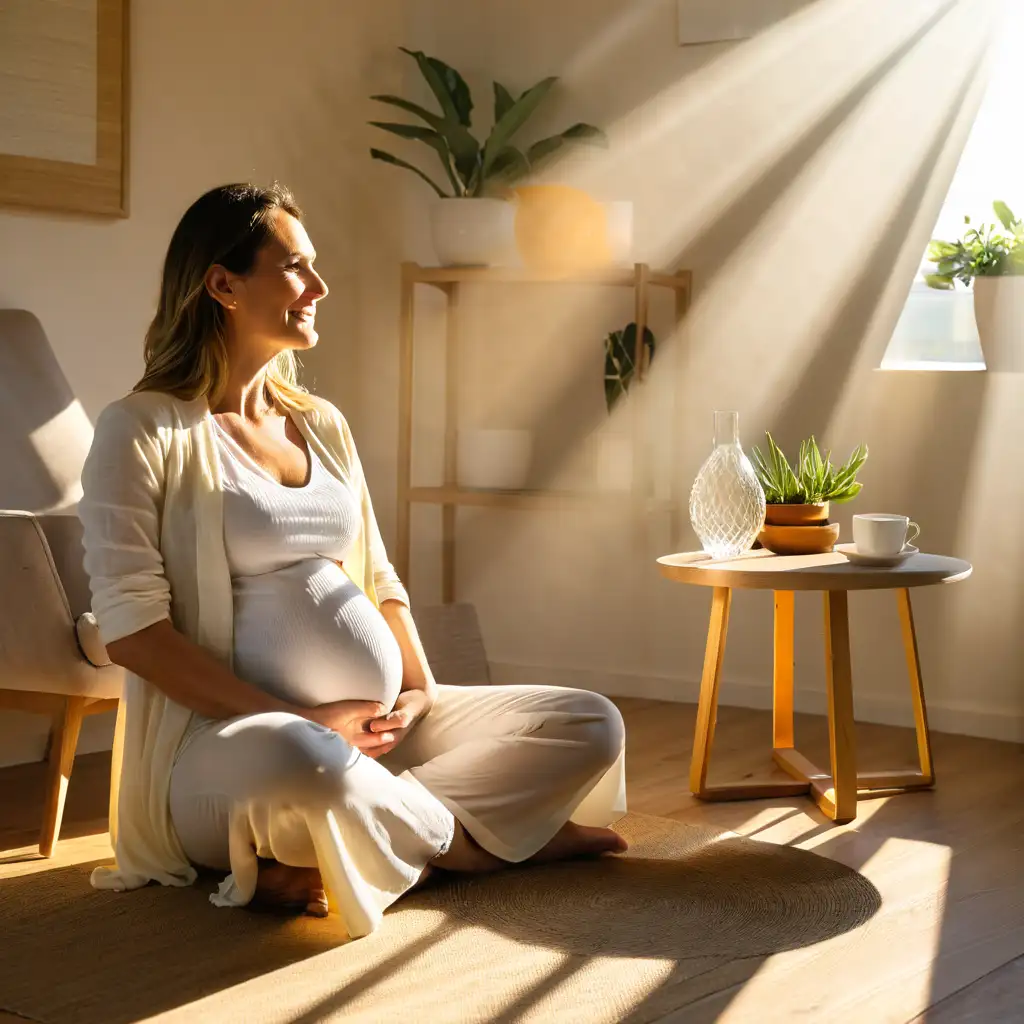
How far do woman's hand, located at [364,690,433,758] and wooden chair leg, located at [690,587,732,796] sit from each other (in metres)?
0.62

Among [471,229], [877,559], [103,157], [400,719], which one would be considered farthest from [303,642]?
[471,229]

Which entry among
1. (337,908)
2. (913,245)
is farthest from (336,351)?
(337,908)

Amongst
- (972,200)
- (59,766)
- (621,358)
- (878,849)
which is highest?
(972,200)

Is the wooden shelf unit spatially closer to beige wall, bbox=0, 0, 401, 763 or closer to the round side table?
beige wall, bbox=0, 0, 401, 763

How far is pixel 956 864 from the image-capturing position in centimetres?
233

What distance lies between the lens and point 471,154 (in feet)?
12.1

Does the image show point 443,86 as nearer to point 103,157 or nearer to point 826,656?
point 103,157

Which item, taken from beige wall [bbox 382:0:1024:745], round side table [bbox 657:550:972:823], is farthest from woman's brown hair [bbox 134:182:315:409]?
beige wall [bbox 382:0:1024:745]

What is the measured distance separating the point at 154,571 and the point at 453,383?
1.89 m

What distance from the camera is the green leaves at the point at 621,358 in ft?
12.0

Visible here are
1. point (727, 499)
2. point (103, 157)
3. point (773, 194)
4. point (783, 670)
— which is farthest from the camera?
point (773, 194)

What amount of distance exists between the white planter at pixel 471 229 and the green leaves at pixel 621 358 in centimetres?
35

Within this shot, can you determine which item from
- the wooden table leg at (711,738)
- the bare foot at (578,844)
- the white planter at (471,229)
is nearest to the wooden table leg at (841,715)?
the wooden table leg at (711,738)

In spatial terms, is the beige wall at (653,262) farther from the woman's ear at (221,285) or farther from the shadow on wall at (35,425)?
the woman's ear at (221,285)
